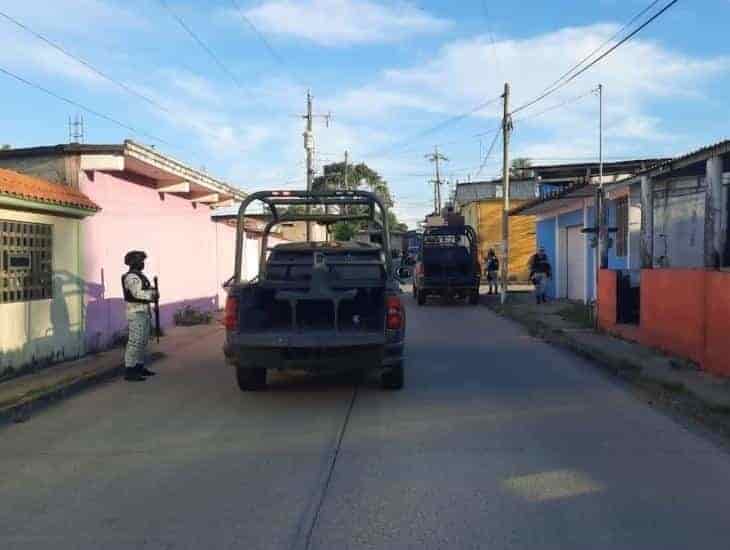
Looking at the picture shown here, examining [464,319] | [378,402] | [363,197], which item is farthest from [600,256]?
[378,402]

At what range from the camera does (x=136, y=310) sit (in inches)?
403

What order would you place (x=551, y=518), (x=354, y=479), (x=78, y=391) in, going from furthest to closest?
(x=78, y=391) < (x=354, y=479) < (x=551, y=518)

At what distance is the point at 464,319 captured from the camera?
20.1m

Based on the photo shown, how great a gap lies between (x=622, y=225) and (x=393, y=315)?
12.6 meters

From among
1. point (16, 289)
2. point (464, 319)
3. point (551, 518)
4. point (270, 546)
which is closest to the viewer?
point (270, 546)

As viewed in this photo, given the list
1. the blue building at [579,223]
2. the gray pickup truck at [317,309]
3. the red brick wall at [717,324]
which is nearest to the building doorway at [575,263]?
the blue building at [579,223]

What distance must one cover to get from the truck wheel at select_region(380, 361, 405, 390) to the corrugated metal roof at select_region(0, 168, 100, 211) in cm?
537

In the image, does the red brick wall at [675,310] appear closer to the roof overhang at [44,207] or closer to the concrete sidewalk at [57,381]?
the concrete sidewalk at [57,381]

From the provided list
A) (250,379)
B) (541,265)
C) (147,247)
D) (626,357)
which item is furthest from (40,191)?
(541,265)

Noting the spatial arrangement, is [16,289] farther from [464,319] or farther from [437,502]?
[464,319]

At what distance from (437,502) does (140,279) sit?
6382 millimetres

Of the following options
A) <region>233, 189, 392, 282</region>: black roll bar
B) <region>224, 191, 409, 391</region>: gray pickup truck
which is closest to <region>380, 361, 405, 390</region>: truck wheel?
<region>224, 191, 409, 391</region>: gray pickup truck

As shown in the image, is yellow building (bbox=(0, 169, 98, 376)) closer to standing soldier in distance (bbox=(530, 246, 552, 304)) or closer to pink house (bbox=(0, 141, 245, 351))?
pink house (bbox=(0, 141, 245, 351))

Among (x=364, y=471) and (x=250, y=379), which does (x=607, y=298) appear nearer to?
(x=250, y=379)
